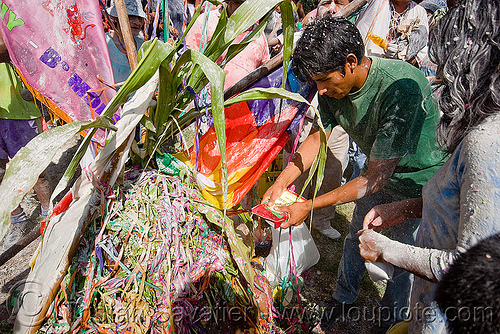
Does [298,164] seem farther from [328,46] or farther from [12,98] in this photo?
[12,98]

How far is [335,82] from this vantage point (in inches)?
61.9

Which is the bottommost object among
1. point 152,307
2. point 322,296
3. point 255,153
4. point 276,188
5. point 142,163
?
point 322,296

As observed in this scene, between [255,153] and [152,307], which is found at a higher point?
[152,307]

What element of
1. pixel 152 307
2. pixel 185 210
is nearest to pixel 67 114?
pixel 185 210

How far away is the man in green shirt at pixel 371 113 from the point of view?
1.53 meters

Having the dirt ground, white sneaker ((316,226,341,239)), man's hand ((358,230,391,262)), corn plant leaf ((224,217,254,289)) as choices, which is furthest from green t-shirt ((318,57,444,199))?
white sneaker ((316,226,341,239))

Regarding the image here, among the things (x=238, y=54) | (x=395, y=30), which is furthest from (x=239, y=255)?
(x=395, y=30)

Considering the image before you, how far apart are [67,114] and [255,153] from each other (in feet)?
A: 3.12

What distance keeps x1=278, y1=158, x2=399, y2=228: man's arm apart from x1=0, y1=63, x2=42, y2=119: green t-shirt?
84.5 inches

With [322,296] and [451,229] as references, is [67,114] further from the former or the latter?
[322,296]

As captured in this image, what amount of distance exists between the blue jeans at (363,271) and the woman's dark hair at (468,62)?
38.0 inches

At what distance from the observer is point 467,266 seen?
71cm

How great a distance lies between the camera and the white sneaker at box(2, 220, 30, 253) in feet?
8.65

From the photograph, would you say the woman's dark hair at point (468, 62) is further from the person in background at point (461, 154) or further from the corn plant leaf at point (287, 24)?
the corn plant leaf at point (287, 24)
